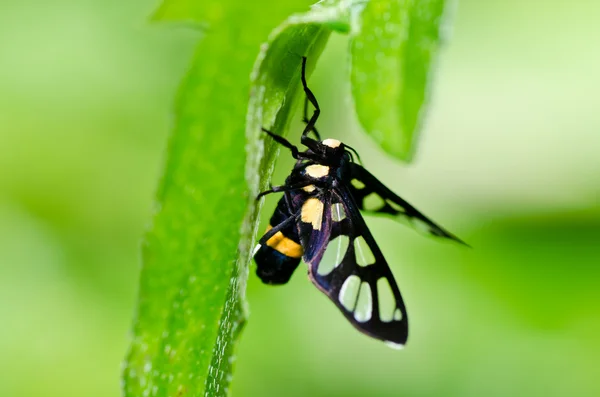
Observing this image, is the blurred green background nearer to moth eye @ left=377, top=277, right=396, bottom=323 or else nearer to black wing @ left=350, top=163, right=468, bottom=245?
black wing @ left=350, top=163, right=468, bottom=245

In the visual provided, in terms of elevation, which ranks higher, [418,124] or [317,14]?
[317,14]

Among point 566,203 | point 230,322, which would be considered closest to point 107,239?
point 566,203

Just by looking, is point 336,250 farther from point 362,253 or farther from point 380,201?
point 380,201

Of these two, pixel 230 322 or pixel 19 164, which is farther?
pixel 19 164

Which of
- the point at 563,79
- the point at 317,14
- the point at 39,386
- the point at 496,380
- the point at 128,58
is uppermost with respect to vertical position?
the point at 563,79

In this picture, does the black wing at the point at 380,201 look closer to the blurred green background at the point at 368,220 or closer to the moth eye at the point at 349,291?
the moth eye at the point at 349,291

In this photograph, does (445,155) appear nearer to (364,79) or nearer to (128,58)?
(128,58)

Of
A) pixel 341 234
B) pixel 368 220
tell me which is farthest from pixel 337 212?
pixel 368 220
